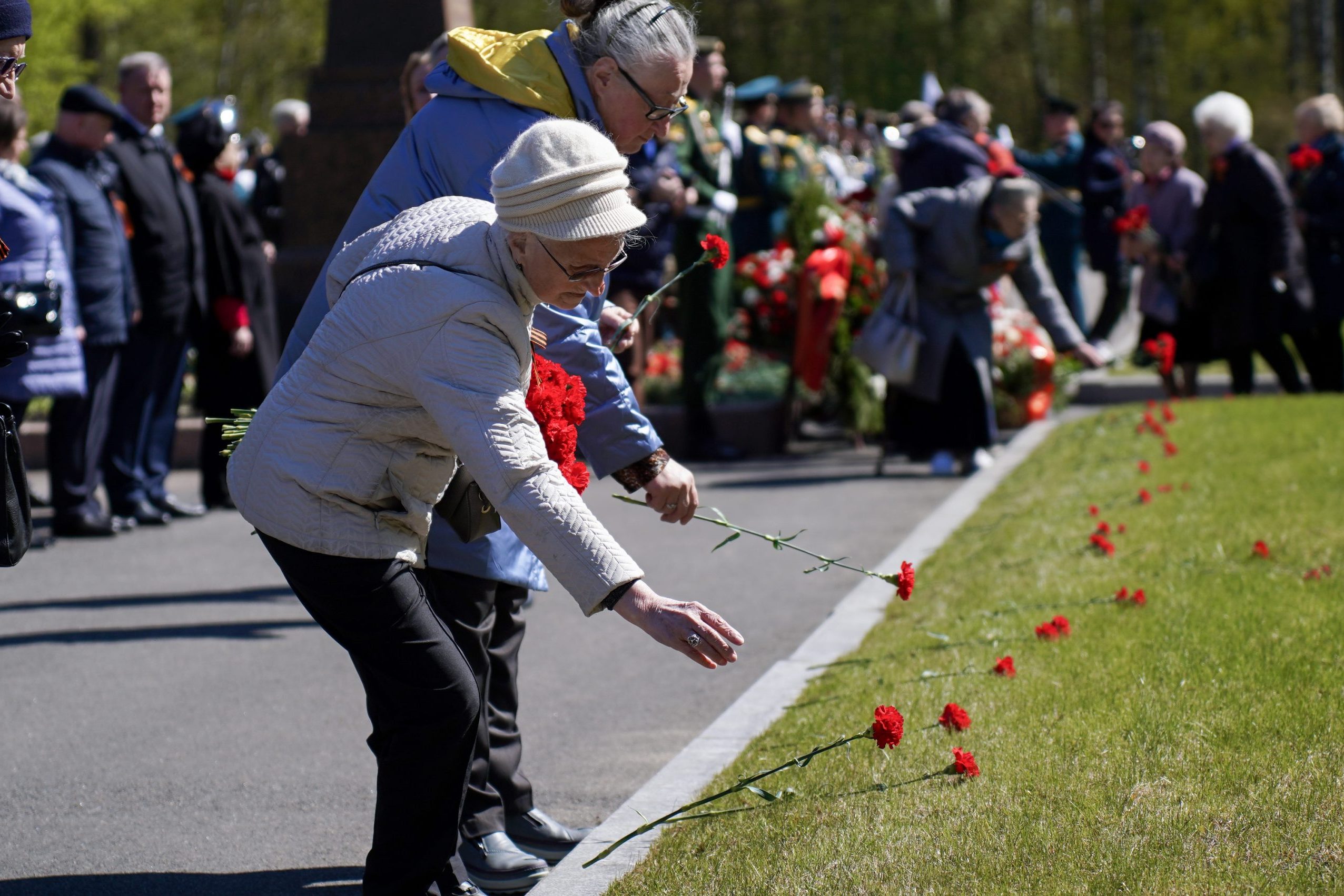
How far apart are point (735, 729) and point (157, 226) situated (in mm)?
5789

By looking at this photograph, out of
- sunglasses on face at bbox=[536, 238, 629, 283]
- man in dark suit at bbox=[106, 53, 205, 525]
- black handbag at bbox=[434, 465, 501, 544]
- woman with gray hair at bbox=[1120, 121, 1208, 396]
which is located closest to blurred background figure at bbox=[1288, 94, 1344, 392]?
woman with gray hair at bbox=[1120, 121, 1208, 396]

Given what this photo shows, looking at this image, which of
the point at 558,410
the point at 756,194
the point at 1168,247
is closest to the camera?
the point at 558,410

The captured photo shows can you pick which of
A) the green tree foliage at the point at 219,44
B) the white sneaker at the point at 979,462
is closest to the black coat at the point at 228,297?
the white sneaker at the point at 979,462

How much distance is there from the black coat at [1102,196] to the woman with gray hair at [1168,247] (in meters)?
2.81

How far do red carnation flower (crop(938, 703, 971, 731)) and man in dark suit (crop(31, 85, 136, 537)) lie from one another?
5871 millimetres

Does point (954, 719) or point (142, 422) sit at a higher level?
point (954, 719)

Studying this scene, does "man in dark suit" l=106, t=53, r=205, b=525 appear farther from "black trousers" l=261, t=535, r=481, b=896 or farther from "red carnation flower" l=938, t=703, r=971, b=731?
"black trousers" l=261, t=535, r=481, b=896

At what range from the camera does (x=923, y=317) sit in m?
10.2

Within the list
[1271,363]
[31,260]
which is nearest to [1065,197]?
[1271,363]

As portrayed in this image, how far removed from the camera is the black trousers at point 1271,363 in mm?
11367

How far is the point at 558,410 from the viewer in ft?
11.1

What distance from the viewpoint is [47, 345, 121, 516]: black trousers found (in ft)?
28.9

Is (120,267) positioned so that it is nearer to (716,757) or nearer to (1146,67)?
(716,757)

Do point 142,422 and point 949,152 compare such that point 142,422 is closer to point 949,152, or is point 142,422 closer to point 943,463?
point 943,463
